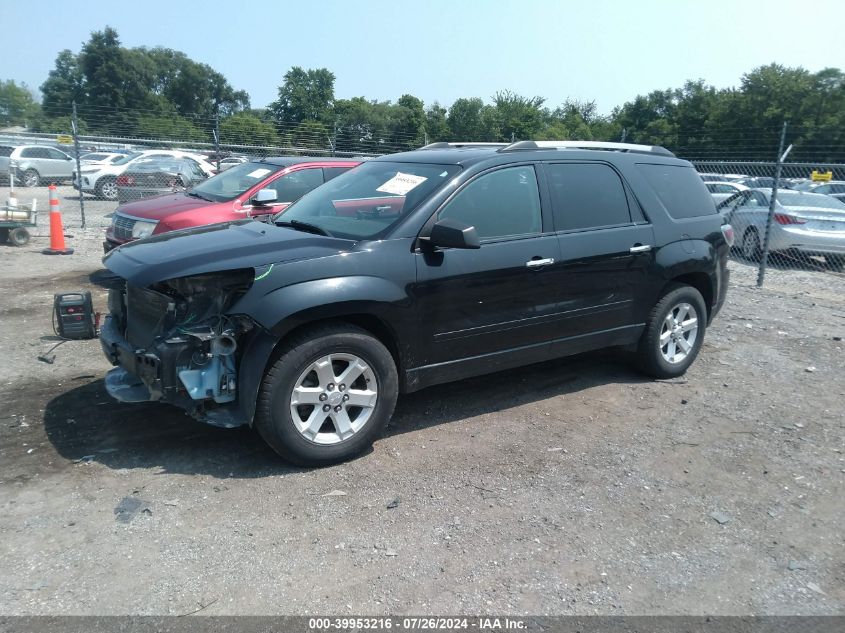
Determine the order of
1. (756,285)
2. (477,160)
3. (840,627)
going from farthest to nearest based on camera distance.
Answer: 1. (756,285)
2. (477,160)
3. (840,627)

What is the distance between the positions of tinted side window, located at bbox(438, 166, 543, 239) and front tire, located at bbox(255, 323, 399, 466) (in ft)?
3.63

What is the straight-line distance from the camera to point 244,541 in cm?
354

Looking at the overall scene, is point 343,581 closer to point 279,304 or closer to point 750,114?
point 279,304

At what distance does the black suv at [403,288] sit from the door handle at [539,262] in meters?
0.01

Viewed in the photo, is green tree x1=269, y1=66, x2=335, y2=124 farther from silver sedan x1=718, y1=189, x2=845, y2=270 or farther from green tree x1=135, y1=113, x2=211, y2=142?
silver sedan x1=718, y1=189, x2=845, y2=270

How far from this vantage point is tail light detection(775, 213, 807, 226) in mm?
12766

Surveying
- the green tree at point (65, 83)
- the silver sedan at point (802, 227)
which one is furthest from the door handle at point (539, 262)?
the green tree at point (65, 83)

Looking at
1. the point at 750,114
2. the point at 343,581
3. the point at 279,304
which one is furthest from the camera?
the point at 750,114

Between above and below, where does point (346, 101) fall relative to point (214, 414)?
above

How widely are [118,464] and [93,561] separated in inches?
39.8

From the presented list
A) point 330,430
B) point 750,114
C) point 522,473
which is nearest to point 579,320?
point 522,473

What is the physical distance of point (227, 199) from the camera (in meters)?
8.70

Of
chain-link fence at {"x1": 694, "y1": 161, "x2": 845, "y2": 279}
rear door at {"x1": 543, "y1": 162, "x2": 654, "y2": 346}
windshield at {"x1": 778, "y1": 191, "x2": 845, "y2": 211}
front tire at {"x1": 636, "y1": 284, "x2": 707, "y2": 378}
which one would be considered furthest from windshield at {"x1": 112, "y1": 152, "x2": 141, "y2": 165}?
front tire at {"x1": 636, "y1": 284, "x2": 707, "y2": 378}

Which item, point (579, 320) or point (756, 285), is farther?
point (756, 285)
